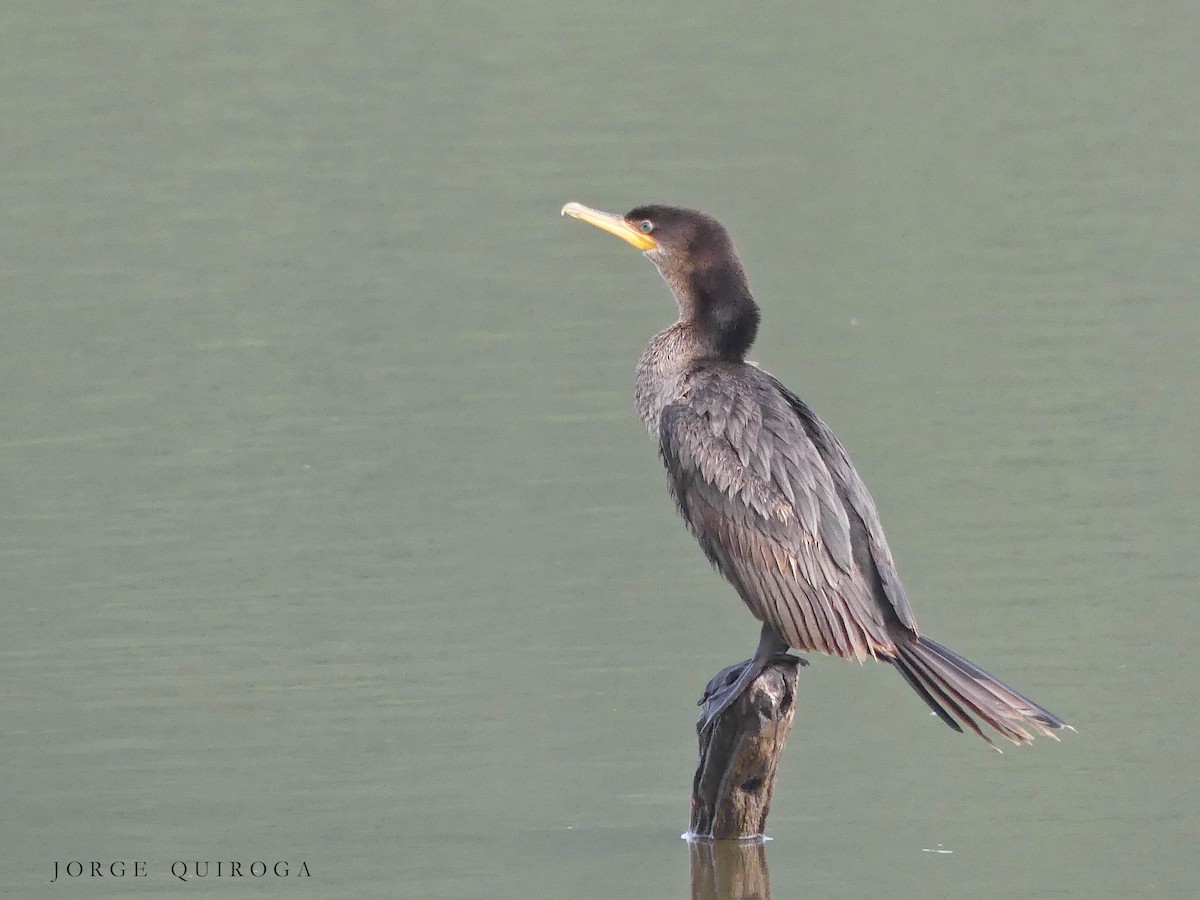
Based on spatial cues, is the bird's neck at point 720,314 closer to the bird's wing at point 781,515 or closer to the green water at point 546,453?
the bird's wing at point 781,515

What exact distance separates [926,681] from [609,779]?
5.57 feet

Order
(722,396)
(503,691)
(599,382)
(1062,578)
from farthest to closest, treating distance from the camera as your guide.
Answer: (599,382), (1062,578), (503,691), (722,396)

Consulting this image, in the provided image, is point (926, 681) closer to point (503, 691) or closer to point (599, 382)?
point (503, 691)

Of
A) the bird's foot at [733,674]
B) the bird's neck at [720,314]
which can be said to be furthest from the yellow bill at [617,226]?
the bird's foot at [733,674]

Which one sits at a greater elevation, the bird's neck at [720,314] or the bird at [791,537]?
the bird's neck at [720,314]

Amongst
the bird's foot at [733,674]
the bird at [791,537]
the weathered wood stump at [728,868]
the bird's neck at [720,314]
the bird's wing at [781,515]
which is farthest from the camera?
the bird's neck at [720,314]

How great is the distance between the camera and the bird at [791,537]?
638 centimetres

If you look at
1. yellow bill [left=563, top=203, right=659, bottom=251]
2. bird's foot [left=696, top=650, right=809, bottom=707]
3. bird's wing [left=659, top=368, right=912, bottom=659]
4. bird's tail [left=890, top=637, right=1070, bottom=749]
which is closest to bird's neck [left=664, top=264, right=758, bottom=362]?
yellow bill [left=563, top=203, right=659, bottom=251]

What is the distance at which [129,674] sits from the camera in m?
8.86

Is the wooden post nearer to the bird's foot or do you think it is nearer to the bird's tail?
the bird's foot

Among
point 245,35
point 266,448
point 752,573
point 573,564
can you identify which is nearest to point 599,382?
point 266,448

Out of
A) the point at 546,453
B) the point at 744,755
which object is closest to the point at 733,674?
the point at 744,755

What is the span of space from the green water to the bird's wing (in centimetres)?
91

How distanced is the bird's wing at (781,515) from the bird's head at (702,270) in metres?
0.38
